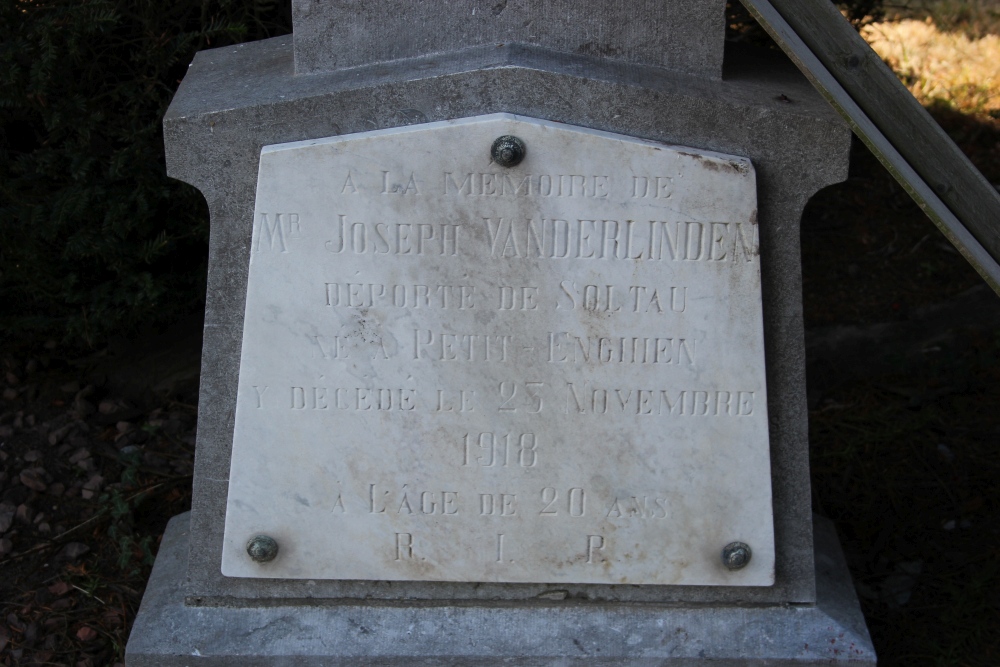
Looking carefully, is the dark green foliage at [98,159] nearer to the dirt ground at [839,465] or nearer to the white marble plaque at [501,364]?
the dirt ground at [839,465]

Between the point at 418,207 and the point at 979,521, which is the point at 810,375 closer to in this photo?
the point at 979,521

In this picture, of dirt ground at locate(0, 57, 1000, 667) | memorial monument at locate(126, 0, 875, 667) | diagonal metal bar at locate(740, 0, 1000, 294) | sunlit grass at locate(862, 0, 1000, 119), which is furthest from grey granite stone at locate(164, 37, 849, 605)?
sunlit grass at locate(862, 0, 1000, 119)

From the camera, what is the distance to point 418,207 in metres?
2.24

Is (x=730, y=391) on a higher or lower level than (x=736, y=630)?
higher

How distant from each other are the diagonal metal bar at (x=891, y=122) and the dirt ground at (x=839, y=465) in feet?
4.38

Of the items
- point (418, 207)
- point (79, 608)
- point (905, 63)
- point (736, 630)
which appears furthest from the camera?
point (905, 63)

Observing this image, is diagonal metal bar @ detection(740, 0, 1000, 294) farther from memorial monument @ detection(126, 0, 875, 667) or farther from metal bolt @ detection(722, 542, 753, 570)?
metal bolt @ detection(722, 542, 753, 570)

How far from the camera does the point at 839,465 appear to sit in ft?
11.8

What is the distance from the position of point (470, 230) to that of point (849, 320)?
243cm

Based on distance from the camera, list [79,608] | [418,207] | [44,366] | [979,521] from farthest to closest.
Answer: [44,366] < [979,521] < [79,608] < [418,207]

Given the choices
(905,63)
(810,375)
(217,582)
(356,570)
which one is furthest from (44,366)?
(905,63)

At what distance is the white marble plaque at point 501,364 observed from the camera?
2.22 m

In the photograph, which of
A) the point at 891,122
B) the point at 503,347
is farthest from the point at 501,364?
the point at 891,122

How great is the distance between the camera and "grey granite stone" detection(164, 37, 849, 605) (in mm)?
2189
